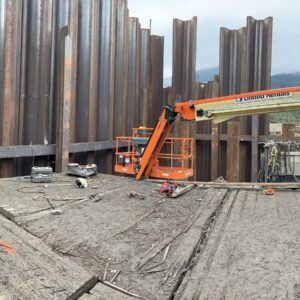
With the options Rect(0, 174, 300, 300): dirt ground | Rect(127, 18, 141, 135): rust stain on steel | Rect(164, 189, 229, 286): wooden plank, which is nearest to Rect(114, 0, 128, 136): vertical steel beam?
Rect(127, 18, 141, 135): rust stain on steel

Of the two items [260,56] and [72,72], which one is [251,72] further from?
[72,72]

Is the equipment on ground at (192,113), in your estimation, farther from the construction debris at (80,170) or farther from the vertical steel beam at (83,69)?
the vertical steel beam at (83,69)

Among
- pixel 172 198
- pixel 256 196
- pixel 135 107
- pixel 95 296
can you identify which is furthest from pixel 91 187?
pixel 135 107

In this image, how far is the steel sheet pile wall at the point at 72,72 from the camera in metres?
10.5

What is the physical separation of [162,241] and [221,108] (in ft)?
17.5

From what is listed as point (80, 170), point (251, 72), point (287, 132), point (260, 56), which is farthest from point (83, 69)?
point (287, 132)

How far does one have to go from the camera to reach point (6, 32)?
32.9 ft

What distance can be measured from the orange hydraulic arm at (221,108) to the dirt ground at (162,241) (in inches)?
85.8

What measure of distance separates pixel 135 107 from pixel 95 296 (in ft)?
47.9

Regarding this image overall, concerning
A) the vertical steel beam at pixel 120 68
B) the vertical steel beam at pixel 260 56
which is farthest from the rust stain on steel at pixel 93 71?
the vertical steel beam at pixel 260 56

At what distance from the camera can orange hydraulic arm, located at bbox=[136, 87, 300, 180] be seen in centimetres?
888

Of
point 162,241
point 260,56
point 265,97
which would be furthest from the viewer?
point 260,56

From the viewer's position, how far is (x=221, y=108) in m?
9.95

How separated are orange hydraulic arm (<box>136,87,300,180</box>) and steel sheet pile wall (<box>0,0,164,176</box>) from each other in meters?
2.84
